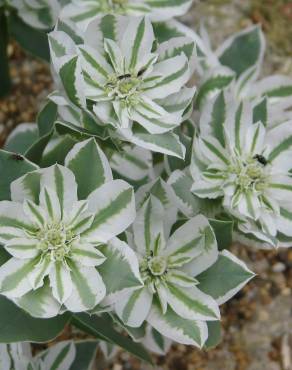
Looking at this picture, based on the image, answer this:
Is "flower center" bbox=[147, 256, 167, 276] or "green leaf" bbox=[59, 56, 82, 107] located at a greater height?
"green leaf" bbox=[59, 56, 82, 107]

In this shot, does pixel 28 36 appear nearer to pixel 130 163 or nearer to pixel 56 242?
pixel 130 163

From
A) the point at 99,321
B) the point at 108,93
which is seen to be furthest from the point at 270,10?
the point at 99,321

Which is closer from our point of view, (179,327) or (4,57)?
(179,327)

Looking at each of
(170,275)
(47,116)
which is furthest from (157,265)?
(47,116)

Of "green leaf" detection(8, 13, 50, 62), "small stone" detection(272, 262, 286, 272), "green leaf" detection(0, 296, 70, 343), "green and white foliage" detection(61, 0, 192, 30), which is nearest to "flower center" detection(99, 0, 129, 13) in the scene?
"green and white foliage" detection(61, 0, 192, 30)

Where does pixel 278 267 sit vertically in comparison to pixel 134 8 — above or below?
below

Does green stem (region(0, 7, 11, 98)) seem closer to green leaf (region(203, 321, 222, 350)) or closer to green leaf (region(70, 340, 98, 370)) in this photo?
green leaf (region(70, 340, 98, 370))
